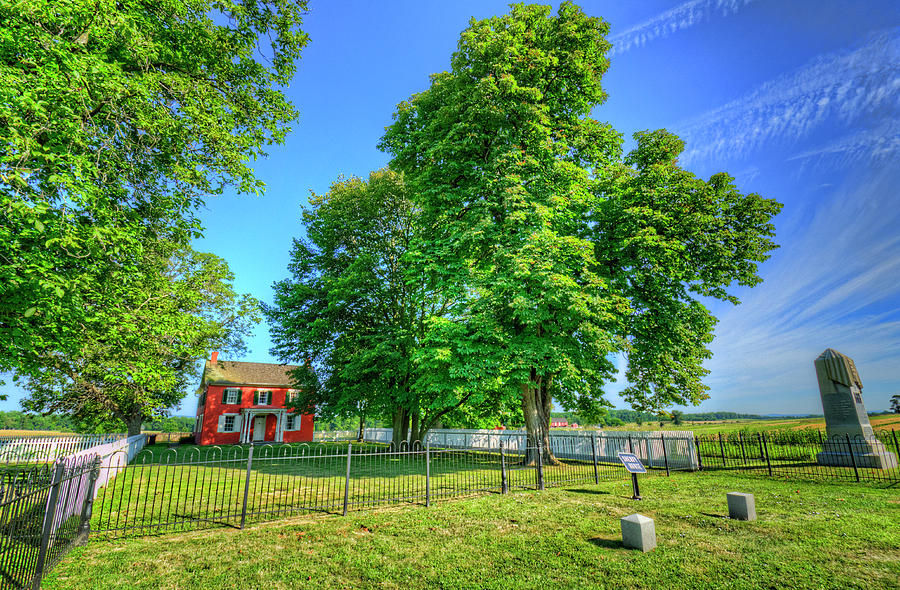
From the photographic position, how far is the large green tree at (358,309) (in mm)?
21609

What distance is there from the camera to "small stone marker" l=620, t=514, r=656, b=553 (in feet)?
21.3

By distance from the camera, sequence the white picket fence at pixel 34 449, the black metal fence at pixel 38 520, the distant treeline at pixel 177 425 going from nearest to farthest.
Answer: the black metal fence at pixel 38 520
the white picket fence at pixel 34 449
the distant treeline at pixel 177 425

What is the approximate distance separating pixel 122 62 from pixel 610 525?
17.3m

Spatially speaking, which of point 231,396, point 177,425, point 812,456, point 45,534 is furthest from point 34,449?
point 177,425

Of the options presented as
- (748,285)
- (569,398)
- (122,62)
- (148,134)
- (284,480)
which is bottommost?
(284,480)

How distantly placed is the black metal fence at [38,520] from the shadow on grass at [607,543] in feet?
25.9

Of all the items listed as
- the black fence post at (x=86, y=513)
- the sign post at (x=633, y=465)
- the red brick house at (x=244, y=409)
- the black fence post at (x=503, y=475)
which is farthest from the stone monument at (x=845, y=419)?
the red brick house at (x=244, y=409)

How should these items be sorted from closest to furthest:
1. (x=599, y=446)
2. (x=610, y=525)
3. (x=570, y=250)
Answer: (x=610, y=525)
(x=570, y=250)
(x=599, y=446)

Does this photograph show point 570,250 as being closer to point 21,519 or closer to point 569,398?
point 569,398

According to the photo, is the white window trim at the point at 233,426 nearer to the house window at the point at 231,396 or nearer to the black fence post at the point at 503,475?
the house window at the point at 231,396

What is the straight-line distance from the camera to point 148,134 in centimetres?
1137

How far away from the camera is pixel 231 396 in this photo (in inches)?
1563

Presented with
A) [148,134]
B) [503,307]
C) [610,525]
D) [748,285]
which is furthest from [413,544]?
[748,285]

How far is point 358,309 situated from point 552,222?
12.8 metres
